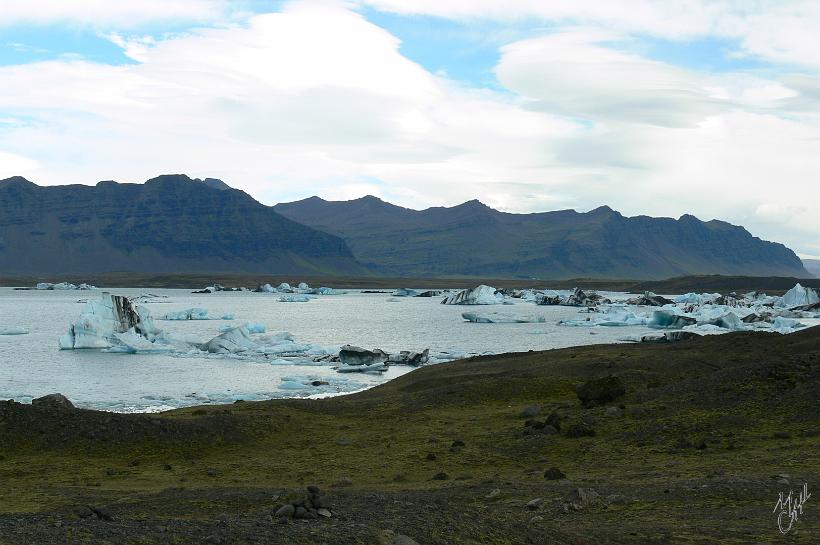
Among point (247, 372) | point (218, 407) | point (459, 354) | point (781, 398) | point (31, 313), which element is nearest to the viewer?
point (781, 398)

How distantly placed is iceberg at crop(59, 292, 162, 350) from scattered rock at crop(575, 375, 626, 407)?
4318cm

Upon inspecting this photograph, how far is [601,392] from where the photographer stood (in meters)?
26.7

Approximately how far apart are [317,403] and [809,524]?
68.1 ft

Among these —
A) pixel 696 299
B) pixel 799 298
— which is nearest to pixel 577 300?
pixel 696 299

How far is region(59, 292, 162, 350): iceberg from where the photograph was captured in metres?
61.8

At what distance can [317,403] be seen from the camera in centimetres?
3077

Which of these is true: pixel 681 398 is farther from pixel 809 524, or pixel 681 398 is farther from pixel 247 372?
pixel 247 372

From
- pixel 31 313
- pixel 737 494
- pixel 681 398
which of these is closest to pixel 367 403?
pixel 681 398

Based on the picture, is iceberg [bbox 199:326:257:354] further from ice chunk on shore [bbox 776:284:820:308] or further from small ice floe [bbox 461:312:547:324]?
ice chunk on shore [bbox 776:284:820:308]

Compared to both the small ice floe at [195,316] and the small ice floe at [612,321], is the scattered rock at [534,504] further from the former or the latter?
the small ice floe at [195,316]

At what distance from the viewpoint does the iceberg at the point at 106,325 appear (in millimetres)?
61750

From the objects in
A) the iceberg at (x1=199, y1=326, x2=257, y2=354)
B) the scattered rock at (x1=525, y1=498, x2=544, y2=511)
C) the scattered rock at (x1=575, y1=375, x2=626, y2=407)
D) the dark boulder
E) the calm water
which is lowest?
the calm water

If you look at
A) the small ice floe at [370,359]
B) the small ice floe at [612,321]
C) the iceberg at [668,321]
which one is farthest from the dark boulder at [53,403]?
the iceberg at [668,321]

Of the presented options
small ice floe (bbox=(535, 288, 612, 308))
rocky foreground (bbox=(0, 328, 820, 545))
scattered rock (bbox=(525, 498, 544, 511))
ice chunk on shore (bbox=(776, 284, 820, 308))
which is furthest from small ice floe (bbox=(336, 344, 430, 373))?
small ice floe (bbox=(535, 288, 612, 308))
